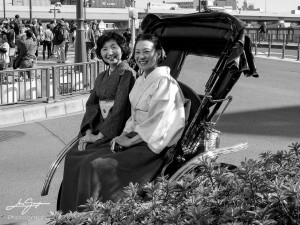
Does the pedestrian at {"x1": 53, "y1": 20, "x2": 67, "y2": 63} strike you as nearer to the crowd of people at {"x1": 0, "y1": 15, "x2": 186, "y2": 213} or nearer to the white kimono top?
the crowd of people at {"x1": 0, "y1": 15, "x2": 186, "y2": 213}

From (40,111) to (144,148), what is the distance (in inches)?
281

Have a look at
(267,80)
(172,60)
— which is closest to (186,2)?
(267,80)

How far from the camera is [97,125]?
Answer: 16.4 ft

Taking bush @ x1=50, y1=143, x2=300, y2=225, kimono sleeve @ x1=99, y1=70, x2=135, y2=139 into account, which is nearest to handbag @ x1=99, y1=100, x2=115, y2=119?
kimono sleeve @ x1=99, y1=70, x2=135, y2=139

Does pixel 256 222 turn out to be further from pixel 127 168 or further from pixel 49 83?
pixel 49 83

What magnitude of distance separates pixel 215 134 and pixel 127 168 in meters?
0.93

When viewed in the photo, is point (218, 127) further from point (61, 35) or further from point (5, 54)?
point (61, 35)

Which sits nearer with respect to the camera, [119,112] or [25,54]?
[119,112]

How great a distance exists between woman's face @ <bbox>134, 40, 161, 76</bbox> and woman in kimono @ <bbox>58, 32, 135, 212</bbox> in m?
0.27

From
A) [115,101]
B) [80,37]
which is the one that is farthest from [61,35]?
[115,101]

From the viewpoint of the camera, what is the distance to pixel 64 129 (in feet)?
32.9

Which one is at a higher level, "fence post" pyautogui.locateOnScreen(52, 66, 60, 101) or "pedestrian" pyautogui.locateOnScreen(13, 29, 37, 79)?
"pedestrian" pyautogui.locateOnScreen(13, 29, 37, 79)

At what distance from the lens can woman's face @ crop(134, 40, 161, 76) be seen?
14.9 ft

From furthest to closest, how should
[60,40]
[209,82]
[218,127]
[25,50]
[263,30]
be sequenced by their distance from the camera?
[263,30]
[60,40]
[25,50]
[218,127]
[209,82]
